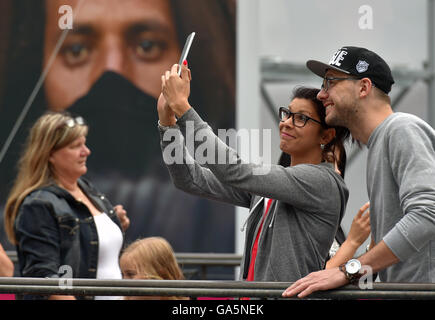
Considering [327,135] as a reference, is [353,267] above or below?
below

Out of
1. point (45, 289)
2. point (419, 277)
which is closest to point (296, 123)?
point (419, 277)

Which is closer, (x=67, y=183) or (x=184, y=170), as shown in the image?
(x=184, y=170)

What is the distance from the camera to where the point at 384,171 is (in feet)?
8.89

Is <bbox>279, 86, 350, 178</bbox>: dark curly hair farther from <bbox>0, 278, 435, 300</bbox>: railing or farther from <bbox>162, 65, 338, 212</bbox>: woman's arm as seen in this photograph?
<bbox>0, 278, 435, 300</bbox>: railing

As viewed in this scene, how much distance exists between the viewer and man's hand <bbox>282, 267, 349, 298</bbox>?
2.53m

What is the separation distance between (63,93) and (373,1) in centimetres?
311

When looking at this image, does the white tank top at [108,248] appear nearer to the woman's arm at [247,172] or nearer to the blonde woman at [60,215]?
the blonde woman at [60,215]

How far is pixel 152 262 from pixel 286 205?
1.08 metres

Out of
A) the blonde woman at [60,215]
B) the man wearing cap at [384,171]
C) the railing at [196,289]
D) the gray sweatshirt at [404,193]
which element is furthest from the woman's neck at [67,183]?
the gray sweatshirt at [404,193]

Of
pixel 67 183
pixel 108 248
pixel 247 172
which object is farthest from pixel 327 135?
pixel 67 183

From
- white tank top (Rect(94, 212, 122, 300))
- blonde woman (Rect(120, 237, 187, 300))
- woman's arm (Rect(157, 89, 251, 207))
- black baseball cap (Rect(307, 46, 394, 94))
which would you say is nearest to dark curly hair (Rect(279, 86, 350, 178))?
black baseball cap (Rect(307, 46, 394, 94))

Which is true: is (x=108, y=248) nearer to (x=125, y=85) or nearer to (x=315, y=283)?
(x=315, y=283)

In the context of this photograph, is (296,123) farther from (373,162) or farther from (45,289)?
(45,289)

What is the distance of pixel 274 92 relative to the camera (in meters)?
7.58
